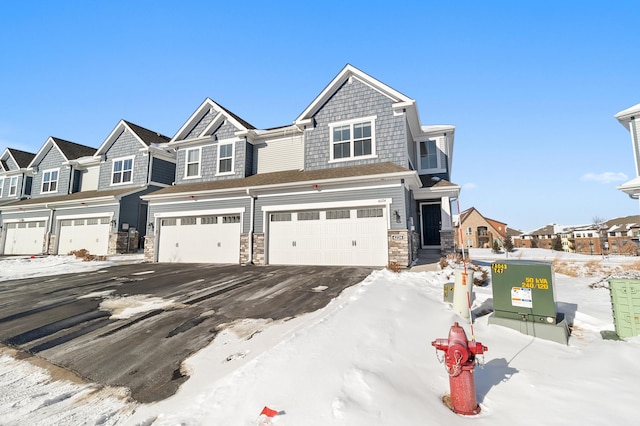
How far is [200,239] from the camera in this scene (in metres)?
14.5

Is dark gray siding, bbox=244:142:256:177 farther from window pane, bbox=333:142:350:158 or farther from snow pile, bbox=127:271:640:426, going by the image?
snow pile, bbox=127:271:640:426

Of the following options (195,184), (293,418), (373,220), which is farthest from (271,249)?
(293,418)

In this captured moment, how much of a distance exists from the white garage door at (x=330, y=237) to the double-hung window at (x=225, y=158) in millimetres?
5050

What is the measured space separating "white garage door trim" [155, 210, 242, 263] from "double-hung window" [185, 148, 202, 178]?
10.1ft

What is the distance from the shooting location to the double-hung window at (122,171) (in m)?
20.4

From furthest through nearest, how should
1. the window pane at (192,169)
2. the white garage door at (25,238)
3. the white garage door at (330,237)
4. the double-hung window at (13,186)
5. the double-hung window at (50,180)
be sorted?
the double-hung window at (13,186) < the double-hung window at (50,180) < the white garage door at (25,238) < the window pane at (192,169) < the white garage door at (330,237)

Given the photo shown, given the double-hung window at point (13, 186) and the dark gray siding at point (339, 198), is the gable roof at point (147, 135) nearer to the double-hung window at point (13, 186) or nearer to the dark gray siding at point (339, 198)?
the dark gray siding at point (339, 198)

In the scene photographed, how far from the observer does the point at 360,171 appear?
11.7 meters

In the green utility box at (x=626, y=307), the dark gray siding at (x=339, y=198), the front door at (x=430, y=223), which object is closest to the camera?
the green utility box at (x=626, y=307)

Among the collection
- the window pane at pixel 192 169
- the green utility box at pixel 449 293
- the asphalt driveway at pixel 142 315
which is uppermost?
the window pane at pixel 192 169

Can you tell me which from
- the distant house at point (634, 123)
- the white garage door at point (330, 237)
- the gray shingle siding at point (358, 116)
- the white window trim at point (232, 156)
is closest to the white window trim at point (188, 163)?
the white window trim at point (232, 156)

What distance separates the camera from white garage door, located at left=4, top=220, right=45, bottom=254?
20859 mm

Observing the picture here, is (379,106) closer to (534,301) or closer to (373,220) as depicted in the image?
(373,220)

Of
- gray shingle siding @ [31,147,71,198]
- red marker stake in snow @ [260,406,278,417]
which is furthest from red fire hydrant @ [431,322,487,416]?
gray shingle siding @ [31,147,71,198]
